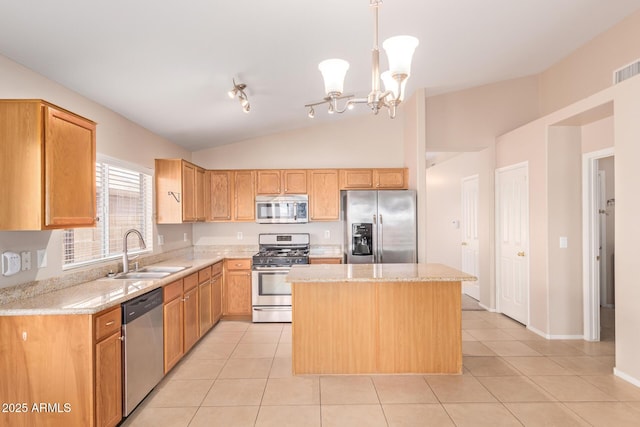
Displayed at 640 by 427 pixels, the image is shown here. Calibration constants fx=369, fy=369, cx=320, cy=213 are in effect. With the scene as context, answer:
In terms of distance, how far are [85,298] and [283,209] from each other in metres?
3.07

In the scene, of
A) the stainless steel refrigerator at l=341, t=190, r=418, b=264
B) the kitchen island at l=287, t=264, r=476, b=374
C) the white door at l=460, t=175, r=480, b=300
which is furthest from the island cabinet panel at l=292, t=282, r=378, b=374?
the white door at l=460, t=175, r=480, b=300

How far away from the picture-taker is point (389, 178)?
5.36m

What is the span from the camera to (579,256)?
4098 mm

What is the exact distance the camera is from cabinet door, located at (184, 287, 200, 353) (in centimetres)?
360

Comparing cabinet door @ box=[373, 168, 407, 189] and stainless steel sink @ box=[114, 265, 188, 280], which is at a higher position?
cabinet door @ box=[373, 168, 407, 189]

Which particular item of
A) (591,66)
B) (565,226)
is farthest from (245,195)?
(591,66)

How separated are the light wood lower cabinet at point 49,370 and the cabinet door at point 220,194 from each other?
10.7 ft

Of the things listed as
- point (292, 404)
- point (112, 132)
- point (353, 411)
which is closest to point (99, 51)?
point (112, 132)

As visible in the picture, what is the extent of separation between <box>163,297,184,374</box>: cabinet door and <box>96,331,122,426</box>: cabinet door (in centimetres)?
68

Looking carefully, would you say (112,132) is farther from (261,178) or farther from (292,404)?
(292,404)

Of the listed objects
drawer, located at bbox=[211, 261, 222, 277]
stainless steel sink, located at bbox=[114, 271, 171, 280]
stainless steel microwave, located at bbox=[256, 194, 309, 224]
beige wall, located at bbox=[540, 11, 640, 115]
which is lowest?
drawer, located at bbox=[211, 261, 222, 277]

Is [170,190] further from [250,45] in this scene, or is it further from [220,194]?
[250,45]

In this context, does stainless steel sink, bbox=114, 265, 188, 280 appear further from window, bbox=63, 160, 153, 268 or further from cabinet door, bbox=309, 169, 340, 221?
cabinet door, bbox=309, 169, 340, 221

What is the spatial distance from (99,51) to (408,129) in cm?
406
